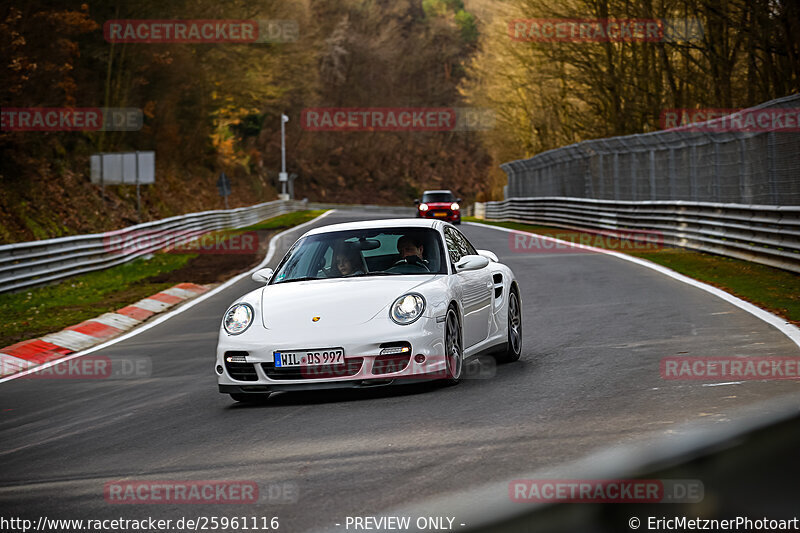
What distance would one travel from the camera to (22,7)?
29.2 m

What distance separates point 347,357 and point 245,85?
166ft

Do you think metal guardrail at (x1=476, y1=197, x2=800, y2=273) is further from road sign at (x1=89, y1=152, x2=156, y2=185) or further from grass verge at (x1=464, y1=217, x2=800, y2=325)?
road sign at (x1=89, y1=152, x2=156, y2=185)

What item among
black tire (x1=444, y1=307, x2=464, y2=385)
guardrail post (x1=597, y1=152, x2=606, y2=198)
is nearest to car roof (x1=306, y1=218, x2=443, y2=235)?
black tire (x1=444, y1=307, x2=464, y2=385)

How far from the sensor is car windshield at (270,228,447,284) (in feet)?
28.7

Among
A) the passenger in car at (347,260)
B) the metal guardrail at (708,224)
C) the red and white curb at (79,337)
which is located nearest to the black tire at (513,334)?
the passenger in car at (347,260)

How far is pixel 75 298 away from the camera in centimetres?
1869

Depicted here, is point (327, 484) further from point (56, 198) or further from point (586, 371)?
point (56, 198)

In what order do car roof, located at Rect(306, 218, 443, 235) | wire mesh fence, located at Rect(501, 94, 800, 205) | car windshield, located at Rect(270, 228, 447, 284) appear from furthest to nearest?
wire mesh fence, located at Rect(501, 94, 800, 205)
car roof, located at Rect(306, 218, 443, 235)
car windshield, located at Rect(270, 228, 447, 284)

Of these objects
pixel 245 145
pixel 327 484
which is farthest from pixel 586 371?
pixel 245 145

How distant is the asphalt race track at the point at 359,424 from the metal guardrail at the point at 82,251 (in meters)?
7.84

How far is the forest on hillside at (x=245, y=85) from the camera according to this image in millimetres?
30000

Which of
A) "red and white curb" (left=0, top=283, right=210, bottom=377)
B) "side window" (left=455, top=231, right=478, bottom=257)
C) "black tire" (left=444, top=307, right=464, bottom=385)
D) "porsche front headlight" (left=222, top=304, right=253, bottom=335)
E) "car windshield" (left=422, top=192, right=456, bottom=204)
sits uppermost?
"car windshield" (left=422, top=192, right=456, bottom=204)

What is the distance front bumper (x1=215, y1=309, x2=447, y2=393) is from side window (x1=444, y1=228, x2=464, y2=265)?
137cm

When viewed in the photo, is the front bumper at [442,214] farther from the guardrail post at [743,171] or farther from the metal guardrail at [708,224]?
the guardrail post at [743,171]
